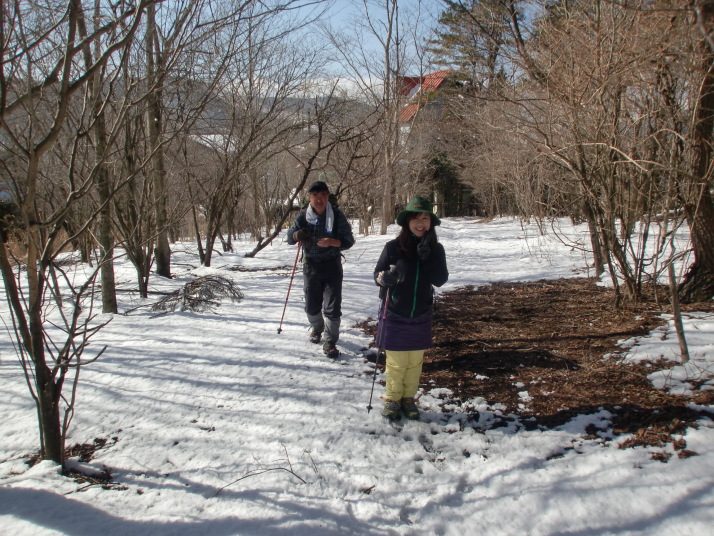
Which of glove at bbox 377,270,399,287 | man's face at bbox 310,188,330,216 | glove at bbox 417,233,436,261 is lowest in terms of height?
glove at bbox 377,270,399,287

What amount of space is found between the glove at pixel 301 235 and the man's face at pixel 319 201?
247 millimetres

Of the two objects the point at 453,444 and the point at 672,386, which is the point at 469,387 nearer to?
the point at 453,444

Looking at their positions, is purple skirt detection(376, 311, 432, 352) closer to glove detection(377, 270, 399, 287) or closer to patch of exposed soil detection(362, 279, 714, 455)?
glove detection(377, 270, 399, 287)

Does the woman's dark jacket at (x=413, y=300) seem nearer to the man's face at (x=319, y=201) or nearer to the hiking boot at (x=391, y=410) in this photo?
the hiking boot at (x=391, y=410)

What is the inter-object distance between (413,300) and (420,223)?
0.54 meters

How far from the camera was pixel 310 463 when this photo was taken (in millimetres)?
2361

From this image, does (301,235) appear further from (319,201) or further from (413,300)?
(413,300)

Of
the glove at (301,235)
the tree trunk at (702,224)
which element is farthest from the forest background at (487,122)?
the glove at (301,235)

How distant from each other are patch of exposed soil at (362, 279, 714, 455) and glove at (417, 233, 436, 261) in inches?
45.7

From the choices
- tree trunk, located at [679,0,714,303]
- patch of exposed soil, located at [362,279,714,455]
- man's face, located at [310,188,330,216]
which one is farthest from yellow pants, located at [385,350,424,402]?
tree trunk, located at [679,0,714,303]

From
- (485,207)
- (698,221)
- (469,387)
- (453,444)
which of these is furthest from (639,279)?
(485,207)

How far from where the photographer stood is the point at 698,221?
13.4ft

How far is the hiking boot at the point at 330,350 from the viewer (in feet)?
12.7

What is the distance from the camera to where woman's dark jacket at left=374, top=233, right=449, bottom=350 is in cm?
286
